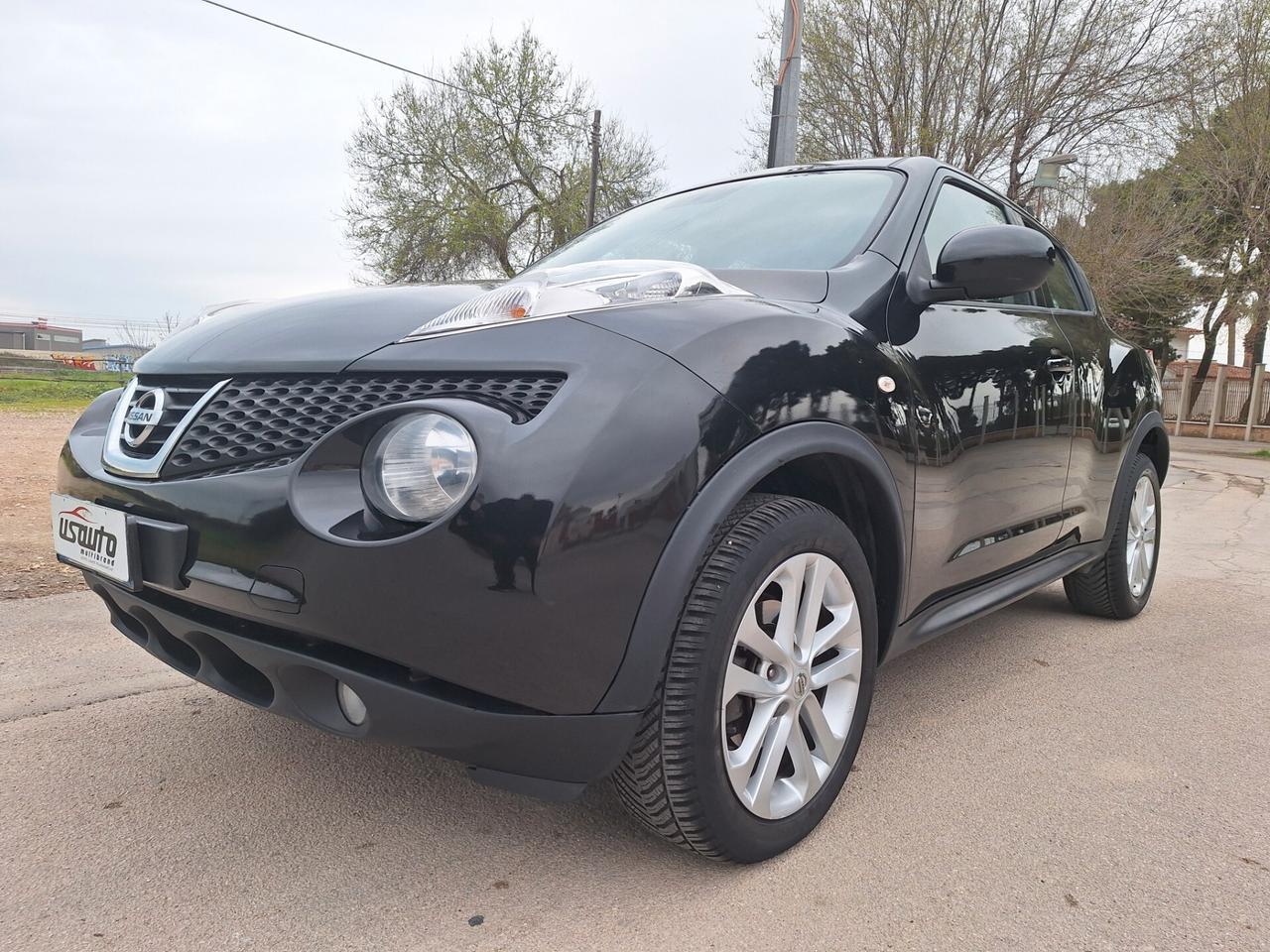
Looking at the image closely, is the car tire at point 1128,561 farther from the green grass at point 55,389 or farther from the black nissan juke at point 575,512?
the green grass at point 55,389

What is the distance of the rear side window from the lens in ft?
10.7

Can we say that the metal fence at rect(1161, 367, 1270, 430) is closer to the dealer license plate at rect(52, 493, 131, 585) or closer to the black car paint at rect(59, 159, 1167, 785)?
the black car paint at rect(59, 159, 1167, 785)

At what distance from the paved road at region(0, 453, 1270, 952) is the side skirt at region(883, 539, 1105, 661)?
1.11 feet

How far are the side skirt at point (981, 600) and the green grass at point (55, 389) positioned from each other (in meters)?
12.4

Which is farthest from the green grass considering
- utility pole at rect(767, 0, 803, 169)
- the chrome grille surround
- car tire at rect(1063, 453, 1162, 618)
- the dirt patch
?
car tire at rect(1063, 453, 1162, 618)

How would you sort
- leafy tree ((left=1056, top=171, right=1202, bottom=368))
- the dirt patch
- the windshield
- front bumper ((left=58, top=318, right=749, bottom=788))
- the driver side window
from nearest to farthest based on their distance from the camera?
front bumper ((left=58, top=318, right=749, bottom=788)) < the windshield < the driver side window < the dirt patch < leafy tree ((left=1056, top=171, right=1202, bottom=368))

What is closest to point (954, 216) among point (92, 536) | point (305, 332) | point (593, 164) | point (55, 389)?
point (305, 332)

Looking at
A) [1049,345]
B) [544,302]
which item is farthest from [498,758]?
[1049,345]

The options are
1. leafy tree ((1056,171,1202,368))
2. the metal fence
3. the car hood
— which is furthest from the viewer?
the metal fence

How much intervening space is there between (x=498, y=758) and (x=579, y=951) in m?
0.37

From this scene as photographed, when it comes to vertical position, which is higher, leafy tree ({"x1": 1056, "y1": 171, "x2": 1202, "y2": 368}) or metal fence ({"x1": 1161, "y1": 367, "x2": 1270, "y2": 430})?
leafy tree ({"x1": 1056, "y1": 171, "x2": 1202, "y2": 368})

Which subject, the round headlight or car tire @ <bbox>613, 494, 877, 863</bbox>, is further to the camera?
car tire @ <bbox>613, 494, 877, 863</bbox>

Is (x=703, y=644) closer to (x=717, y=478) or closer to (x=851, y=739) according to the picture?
(x=717, y=478)

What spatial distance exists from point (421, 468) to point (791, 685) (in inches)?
33.8
